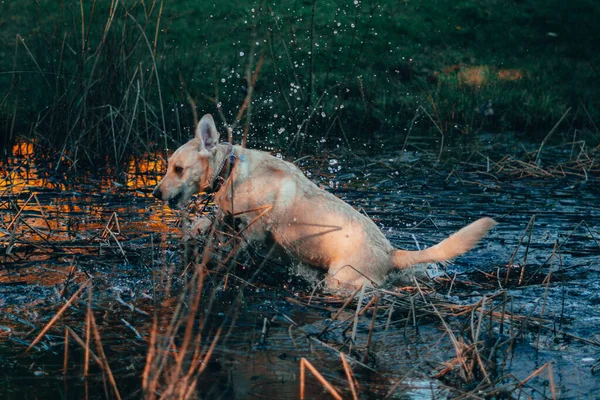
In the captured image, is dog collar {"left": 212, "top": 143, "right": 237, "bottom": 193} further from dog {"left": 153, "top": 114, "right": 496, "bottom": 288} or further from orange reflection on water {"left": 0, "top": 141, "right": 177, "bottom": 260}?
orange reflection on water {"left": 0, "top": 141, "right": 177, "bottom": 260}

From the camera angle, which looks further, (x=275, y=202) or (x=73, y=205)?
(x=73, y=205)

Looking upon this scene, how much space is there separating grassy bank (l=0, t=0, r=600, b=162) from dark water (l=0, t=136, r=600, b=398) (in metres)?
0.92

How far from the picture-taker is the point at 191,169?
5.57 metres

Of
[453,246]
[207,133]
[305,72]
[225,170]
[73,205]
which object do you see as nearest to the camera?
[453,246]

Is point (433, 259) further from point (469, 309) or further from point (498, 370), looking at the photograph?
point (498, 370)

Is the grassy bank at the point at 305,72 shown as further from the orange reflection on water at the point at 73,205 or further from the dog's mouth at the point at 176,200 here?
the dog's mouth at the point at 176,200

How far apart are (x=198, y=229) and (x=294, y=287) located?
0.83 metres

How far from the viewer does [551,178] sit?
361 inches

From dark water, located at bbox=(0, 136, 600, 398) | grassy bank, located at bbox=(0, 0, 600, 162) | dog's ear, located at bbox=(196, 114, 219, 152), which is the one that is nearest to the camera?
dark water, located at bbox=(0, 136, 600, 398)

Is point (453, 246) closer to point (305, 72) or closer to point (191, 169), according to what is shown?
point (191, 169)

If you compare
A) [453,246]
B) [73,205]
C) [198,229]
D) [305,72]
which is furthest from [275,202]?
[305,72]

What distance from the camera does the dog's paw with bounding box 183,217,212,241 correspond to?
18.0 ft

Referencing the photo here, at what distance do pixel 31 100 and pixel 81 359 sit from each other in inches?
319

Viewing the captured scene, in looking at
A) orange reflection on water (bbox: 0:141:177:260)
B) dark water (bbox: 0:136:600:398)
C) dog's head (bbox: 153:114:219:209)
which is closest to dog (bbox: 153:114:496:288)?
dog's head (bbox: 153:114:219:209)
